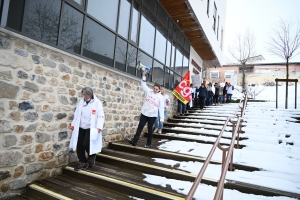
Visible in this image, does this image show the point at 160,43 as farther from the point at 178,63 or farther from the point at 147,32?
the point at 178,63

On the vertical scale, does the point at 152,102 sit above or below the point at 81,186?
above

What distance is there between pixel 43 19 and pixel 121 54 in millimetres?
2445

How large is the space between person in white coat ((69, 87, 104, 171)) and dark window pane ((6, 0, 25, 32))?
148 centimetres

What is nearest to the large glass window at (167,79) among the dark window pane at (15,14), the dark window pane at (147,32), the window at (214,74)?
the dark window pane at (147,32)

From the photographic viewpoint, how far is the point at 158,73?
26.5ft

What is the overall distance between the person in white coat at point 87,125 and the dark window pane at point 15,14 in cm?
148

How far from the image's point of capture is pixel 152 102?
492 centimetres

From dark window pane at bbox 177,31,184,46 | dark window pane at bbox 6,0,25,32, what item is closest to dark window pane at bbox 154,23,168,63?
dark window pane at bbox 177,31,184,46

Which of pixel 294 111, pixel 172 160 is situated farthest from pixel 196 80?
pixel 172 160

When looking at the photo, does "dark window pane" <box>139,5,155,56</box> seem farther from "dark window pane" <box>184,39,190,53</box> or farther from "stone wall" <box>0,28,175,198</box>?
"dark window pane" <box>184,39,190,53</box>

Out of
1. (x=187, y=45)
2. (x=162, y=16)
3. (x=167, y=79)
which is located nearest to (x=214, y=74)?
(x=187, y=45)

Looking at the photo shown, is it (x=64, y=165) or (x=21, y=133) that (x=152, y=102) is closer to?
(x=64, y=165)

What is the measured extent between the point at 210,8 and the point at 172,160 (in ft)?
33.1

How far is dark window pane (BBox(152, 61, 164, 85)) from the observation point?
773 centimetres
